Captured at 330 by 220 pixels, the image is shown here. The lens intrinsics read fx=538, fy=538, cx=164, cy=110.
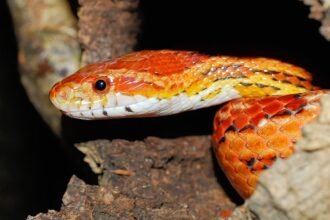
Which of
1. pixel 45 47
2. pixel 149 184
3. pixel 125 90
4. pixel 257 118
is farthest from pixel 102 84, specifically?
pixel 257 118

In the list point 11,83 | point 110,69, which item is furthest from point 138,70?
point 11,83

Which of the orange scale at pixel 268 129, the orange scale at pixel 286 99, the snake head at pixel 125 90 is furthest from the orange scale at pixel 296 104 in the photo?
the snake head at pixel 125 90

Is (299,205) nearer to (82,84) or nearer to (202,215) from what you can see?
(202,215)

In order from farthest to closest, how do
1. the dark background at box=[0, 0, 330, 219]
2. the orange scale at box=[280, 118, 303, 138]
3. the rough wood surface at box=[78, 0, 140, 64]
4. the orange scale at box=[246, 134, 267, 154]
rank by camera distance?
the rough wood surface at box=[78, 0, 140, 64], the dark background at box=[0, 0, 330, 219], the orange scale at box=[246, 134, 267, 154], the orange scale at box=[280, 118, 303, 138]

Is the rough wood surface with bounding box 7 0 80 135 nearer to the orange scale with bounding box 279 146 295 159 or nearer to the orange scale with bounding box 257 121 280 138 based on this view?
the orange scale with bounding box 257 121 280 138

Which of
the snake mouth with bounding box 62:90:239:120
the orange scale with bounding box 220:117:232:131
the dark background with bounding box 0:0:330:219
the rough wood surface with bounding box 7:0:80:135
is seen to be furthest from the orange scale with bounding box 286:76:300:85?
the rough wood surface with bounding box 7:0:80:135

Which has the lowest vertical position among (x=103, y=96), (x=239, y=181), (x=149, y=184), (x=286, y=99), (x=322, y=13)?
(x=149, y=184)

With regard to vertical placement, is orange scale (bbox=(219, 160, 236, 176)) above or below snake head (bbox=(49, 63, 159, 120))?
below

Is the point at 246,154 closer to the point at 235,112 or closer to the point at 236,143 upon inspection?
the point at 236,143
